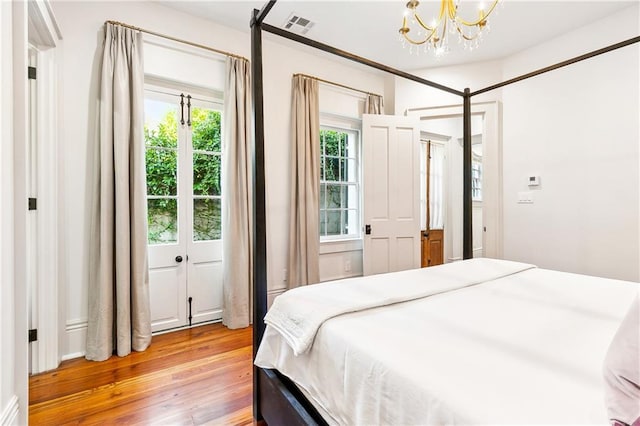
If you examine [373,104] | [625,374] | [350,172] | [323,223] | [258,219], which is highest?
[373,104]

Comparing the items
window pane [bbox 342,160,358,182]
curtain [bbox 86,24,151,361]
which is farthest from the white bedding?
window pane [bbox 342,160,358,182]

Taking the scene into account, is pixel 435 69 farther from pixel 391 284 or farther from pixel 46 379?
pixel 46 379

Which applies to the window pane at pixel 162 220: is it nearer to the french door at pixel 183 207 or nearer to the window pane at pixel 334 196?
the french door at pixel 183 207

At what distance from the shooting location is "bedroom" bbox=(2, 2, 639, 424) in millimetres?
2252

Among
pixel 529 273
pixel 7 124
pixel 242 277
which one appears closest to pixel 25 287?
pixel 7 124

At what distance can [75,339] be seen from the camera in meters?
2.25

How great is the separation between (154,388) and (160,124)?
6.90ft

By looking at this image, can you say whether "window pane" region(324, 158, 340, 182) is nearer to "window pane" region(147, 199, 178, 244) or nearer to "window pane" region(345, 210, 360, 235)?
"window pane" region(345, 210, 360, 235)

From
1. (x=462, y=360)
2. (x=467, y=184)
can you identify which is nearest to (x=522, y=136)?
(x=467, y=184)

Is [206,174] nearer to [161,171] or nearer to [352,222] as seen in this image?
[161,171]

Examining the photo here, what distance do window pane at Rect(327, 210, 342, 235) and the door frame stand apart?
1.70 meters

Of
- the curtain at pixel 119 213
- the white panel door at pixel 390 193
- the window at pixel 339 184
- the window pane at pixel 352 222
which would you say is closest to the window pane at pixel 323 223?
the window at pixel 339 184

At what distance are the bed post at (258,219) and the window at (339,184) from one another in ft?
6.66

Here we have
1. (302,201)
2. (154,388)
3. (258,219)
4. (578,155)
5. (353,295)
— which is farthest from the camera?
(302,201)
